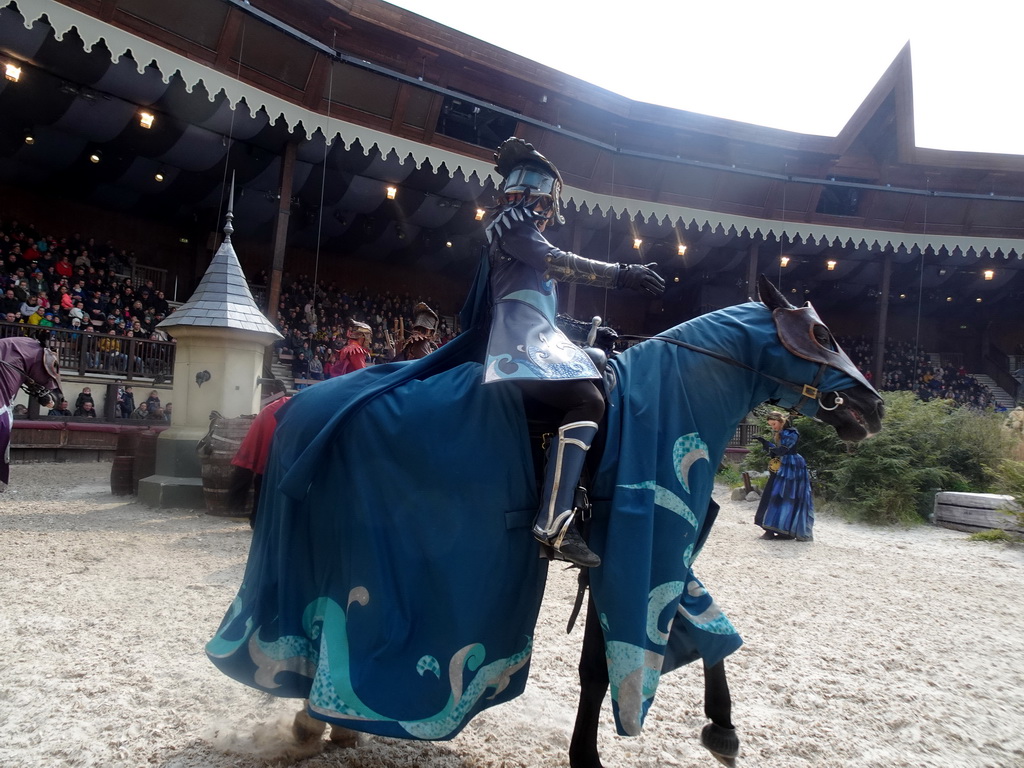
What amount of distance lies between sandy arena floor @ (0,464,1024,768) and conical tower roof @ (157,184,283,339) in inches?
116

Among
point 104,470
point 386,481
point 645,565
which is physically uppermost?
point 386,481

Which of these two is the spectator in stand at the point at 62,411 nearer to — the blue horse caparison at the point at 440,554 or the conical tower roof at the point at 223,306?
the conical tower roof at the point at 223,306

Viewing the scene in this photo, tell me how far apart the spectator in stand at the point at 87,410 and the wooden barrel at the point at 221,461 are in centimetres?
713

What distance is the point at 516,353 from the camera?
7.39 feet

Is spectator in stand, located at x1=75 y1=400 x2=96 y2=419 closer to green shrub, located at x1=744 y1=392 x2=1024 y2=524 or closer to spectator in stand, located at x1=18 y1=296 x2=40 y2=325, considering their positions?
spectator in stand, located at x1=18 y1=296 x2=40 y2=325

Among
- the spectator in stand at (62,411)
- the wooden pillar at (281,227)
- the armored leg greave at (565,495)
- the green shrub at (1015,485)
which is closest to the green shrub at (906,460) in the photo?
the green shrub at (1015,485)

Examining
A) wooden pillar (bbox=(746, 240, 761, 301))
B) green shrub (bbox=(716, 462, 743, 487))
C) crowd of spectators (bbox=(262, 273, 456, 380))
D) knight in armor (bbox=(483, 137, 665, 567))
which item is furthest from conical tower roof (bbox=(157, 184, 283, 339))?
wooden pillar (bbox=(746, 240, 761, 301))

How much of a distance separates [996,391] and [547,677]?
30.4 meters

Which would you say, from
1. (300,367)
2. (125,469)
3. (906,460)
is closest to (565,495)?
(125,469)

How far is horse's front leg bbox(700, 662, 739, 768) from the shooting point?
245 cm

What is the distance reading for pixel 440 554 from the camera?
2.15 m

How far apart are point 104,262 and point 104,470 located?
7.81 metres

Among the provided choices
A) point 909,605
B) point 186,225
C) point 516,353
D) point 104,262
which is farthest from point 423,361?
point 186,225

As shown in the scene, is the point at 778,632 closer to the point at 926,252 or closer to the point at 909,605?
the point at 909,605
